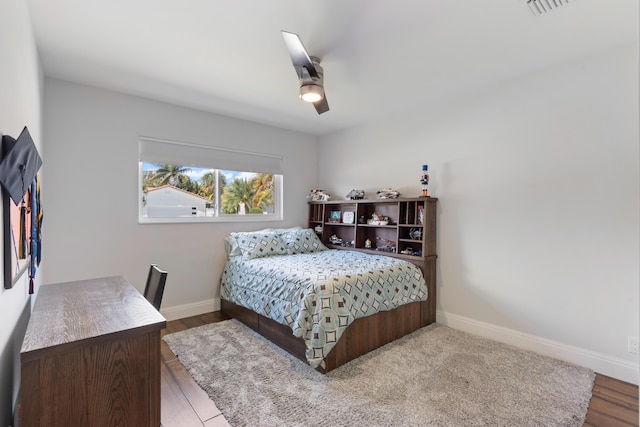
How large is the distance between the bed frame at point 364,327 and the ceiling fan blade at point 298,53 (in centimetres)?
194

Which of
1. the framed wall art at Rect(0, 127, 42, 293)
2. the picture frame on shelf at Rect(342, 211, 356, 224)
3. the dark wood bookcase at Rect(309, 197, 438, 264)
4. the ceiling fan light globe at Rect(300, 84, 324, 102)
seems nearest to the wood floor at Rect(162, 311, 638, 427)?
the framed wall art at Rect(0, 127, 42, 293)

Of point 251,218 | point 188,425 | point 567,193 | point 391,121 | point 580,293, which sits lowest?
point 188,425

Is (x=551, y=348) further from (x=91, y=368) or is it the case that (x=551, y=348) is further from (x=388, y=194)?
(x=91, y=368)

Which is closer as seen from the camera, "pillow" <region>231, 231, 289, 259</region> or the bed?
the bed

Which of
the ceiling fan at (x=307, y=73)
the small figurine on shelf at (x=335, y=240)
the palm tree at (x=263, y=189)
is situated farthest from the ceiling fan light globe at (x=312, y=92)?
the small figurine on shelf at (x=335, y=240)

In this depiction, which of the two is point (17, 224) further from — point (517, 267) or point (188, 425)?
point (517, 267)

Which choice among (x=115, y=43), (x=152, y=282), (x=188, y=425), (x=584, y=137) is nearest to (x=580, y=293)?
(x=584, y=137)

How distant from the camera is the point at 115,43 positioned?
2.16 meters

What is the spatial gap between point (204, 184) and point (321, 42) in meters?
2.30

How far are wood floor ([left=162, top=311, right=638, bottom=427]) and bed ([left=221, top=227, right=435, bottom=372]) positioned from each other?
0.75m

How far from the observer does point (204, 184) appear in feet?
12.1

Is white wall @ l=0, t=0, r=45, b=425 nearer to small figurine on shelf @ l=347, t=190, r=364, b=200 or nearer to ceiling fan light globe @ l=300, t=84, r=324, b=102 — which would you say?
ceiling fan light globe @ l=300, t=84, r=324, b=102

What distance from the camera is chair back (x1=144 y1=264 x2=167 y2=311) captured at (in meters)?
1.89

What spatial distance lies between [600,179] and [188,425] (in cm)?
332
